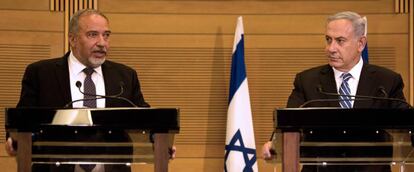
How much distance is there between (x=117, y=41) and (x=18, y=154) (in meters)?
2.88

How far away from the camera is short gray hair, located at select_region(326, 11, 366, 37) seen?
443 centimetres

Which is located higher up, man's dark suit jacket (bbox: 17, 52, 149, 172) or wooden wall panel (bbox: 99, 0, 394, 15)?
wooden wall panel (bbox: 99, 0, 394, 15)

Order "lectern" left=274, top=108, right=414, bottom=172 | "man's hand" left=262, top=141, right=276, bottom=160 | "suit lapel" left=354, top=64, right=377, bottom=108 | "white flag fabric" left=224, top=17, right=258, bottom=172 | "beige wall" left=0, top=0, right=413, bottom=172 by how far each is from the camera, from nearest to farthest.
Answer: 1. "lectern" left=274, top=108, right=414, bottom=172
2. "man's hand" left=262, top=141, right=276, bottom=160
3. "suit lapel" left=354, top=64, right=377, bottom=108
4. "white flag fabric" left=224, top=17, right=258, bottom=172
5. "beige wall" left=0, top=0, right=413, bottom=172

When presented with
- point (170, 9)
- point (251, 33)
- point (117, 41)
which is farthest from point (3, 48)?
point (251, 33)

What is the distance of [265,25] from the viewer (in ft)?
20.8

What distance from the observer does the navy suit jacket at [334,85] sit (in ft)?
14.2

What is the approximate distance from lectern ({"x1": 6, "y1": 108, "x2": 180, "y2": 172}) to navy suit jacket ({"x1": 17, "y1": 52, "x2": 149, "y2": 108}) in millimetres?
884

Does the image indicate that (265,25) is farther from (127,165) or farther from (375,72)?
(127,165)

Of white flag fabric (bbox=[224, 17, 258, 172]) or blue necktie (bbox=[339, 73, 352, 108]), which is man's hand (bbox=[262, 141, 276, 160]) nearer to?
blue necktie (bbox=[339, 73, 352, 108])

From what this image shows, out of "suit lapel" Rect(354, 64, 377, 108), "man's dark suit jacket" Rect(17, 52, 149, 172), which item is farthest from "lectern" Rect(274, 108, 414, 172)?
"man's dark suit jacket" Rect(17, 52, 149, 172)

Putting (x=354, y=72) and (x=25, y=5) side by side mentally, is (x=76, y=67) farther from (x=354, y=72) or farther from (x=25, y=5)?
(x=25, y=5)

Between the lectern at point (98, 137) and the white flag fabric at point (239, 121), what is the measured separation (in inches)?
90.9

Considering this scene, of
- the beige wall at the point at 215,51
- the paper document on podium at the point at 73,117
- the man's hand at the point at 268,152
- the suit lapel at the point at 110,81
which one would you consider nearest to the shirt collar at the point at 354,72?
the man's hand at the point at 268,152

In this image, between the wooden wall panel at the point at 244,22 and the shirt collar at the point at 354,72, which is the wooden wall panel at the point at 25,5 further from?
the shirt collar at the point at 354,72
